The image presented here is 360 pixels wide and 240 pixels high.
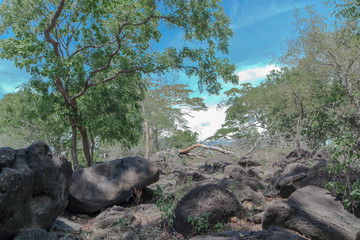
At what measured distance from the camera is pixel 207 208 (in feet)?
16.4

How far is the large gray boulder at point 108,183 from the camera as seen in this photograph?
7.88 m

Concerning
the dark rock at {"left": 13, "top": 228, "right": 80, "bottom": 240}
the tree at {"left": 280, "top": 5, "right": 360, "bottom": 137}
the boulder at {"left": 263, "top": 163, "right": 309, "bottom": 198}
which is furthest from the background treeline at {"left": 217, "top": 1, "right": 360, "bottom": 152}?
the dark rock at {"left": 13, "top": 228, "right": 80, "bottom": 240}

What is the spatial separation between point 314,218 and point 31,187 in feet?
14.5

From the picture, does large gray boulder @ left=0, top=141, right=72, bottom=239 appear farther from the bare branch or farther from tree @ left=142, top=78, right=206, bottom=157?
tree @ left=142, top=78, right=206, bottom=157

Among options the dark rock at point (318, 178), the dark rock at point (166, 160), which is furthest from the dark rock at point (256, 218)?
the dark rock at point (166, 160)

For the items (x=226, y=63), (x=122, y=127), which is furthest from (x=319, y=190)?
(x=122, y=127)

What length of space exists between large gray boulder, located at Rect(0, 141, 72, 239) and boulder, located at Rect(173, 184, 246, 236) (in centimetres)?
235

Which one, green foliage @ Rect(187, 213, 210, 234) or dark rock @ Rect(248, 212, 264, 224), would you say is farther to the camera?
dark rock @ Rect(248, 212, 264, 224)

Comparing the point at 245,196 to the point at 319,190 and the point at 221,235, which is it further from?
the point at 221,235

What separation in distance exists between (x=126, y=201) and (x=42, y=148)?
3.95 metres

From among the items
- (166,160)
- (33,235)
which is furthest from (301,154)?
(33,235)

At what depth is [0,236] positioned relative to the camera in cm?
458

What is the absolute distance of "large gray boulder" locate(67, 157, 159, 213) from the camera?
7.88m

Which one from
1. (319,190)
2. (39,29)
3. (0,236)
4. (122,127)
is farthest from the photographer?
(122,127)
